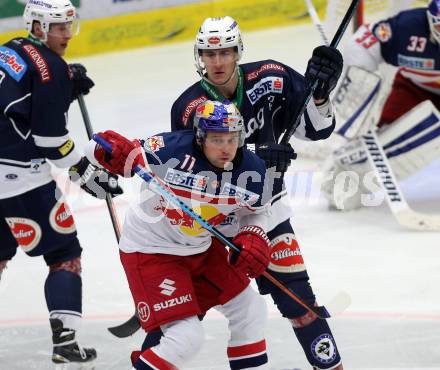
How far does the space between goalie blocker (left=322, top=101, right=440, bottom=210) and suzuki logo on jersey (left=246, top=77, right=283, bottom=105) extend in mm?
2113

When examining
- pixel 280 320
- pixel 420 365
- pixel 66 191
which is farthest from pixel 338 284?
pixel 66 191

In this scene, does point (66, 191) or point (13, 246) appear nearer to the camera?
point (13, 246)

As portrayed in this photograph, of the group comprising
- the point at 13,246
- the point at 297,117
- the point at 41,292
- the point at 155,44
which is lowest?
the point at 155,44

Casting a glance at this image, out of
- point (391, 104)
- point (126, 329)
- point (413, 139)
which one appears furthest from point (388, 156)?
point (126, 329)

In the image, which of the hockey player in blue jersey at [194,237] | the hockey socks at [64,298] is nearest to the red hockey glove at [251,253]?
the hockey player in blue jersey at [194,237]

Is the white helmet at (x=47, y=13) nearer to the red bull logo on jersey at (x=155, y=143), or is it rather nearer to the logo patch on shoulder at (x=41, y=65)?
the logo patch on shoulder at (x=41, y=65)

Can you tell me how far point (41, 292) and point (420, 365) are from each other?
A: 178 cm

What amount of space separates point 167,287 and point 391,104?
2.85m

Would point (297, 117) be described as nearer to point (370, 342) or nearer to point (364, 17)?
point (370, 342)

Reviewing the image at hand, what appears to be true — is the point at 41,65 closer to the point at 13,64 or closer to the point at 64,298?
the point at 13,64

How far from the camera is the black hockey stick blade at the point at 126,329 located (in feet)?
13.1

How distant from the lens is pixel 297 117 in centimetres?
348

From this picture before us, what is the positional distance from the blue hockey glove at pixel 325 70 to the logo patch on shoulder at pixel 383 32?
1943 mm

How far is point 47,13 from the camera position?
3.76 meters
